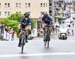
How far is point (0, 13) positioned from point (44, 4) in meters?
9.80

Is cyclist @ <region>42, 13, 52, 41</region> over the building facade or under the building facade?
under

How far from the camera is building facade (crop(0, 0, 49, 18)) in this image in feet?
267

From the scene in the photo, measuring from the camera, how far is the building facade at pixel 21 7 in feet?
267

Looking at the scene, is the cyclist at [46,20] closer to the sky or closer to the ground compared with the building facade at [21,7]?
closer to the ground

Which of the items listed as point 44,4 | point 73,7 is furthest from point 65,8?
point 44,4

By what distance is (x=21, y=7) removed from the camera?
81.8m

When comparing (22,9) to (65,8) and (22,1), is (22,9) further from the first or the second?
(65,8)

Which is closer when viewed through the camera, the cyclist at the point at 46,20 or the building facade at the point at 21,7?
the cyclist at the point at 46,20

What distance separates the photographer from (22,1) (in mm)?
81500

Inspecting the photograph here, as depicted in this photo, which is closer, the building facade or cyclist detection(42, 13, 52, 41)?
cyclist detection(42, 13, 52, 41)

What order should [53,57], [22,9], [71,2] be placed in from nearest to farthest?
[53,57], [22,9], [71,2]

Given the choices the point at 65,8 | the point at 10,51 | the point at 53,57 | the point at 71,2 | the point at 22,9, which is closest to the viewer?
the point at 53,57

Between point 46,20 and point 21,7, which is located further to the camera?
point 21,7

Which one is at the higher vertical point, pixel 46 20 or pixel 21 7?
pixel 21 7
